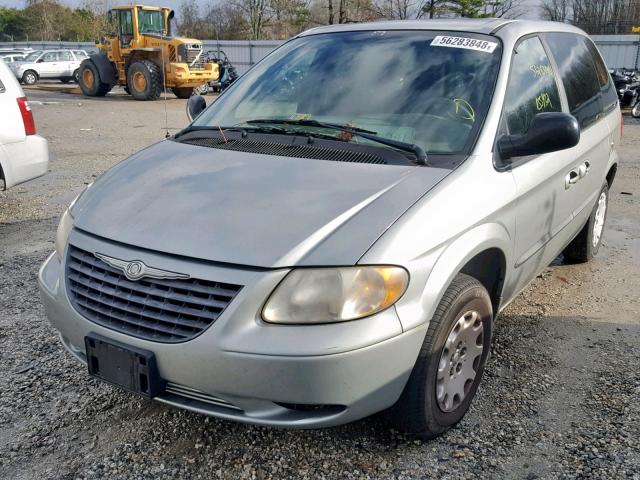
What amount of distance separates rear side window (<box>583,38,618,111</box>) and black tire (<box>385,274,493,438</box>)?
2.68 m

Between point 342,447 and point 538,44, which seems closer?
point 342,447

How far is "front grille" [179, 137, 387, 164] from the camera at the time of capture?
2.82 meters

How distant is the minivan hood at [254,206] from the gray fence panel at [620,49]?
27.4m

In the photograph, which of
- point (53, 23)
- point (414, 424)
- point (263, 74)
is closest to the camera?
point (414, 424)

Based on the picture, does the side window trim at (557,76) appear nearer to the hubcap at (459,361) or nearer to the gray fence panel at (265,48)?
the hubcap at (459,361)

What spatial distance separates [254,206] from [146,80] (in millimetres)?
20655

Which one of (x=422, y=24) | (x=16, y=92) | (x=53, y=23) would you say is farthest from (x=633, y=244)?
(x=53, y=23)

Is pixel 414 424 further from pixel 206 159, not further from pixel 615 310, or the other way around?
pixel 615 310

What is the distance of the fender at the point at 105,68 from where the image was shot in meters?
22.8

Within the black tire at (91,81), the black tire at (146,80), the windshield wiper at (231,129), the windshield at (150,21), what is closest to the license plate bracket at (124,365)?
the windshield wiper at (231,129)

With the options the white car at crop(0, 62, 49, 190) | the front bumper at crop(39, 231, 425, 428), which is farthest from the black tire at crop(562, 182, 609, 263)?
the white car at crop(0, 62, 49, 190)

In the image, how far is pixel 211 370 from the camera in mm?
2189

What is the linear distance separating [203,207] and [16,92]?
438 centimetres

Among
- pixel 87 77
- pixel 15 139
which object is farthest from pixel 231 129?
pixel 87 77
